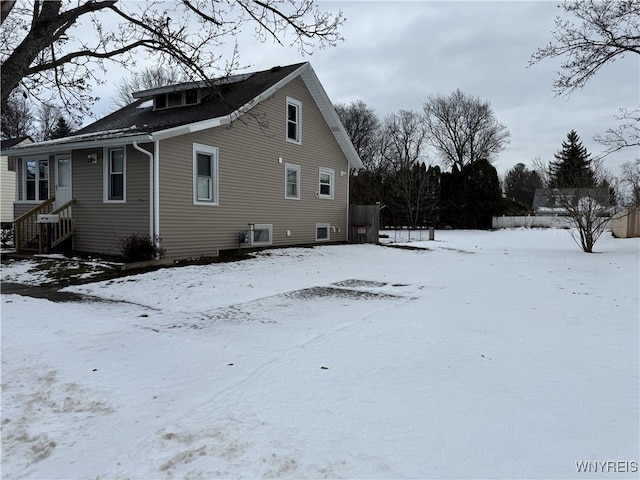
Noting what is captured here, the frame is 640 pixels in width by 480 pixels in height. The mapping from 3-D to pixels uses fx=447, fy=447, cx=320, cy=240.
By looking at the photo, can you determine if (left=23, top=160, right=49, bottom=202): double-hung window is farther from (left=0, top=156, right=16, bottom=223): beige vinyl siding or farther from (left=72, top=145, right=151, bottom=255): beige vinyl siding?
(left=0, top=156, right=16, bottom=223): beige vinyl siding

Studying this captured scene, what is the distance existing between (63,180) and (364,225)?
37.1ft

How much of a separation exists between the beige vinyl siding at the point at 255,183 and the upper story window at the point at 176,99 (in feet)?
7.80

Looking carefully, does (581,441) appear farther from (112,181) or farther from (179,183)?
(112,181)

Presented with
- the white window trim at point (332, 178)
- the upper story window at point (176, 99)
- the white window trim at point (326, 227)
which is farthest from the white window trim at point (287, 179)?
the upper story window at point (176, 99)

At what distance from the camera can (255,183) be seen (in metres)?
14.3

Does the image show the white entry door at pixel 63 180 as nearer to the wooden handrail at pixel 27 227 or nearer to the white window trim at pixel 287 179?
the wooden handrail at pixel 27 227

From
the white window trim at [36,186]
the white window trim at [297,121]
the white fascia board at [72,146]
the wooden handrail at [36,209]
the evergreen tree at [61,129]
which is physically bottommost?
the wooden handrail at [36,209]

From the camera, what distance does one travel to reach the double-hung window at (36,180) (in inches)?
554

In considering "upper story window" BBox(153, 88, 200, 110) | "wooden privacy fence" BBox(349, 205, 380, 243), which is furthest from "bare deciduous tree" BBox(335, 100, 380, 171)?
"upper story window" BBox(153, 88, 200, 110)

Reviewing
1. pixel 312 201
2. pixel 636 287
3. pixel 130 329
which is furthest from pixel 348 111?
pixel 130 329

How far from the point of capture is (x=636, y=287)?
8.37 m

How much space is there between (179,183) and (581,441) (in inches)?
425

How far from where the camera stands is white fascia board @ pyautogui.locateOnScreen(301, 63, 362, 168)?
16.2 meters

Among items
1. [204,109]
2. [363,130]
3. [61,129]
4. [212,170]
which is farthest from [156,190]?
[363,130]
